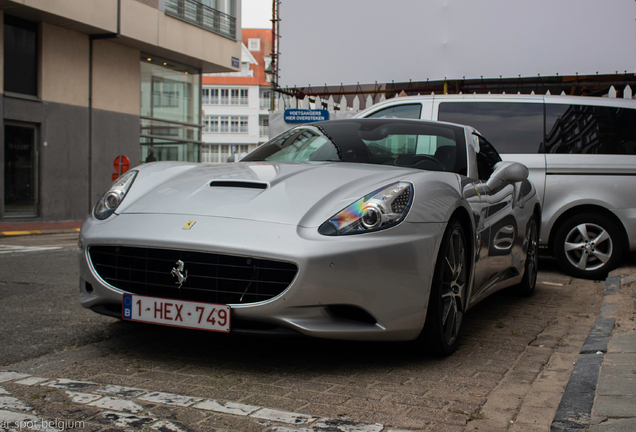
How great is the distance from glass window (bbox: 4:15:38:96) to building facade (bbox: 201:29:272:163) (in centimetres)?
5371

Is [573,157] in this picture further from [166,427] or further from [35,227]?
[35,227]

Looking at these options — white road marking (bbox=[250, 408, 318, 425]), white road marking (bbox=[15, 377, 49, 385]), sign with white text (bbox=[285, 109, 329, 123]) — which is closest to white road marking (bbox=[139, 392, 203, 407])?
white road marking (bbox=[250, 408, 318, 425])

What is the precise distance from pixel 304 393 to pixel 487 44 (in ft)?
37.3

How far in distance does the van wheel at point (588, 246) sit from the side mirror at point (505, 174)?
9.57 ft

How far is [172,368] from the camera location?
3.18 m

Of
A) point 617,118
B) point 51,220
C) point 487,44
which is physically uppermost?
point 487,44

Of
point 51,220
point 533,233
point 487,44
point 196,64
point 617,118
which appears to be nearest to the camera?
point 533,233

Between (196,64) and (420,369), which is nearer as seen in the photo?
(420,369)

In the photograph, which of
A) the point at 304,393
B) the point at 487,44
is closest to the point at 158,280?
the point at 304,393

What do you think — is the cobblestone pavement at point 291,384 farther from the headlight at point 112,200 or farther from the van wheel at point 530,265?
the van wheel at point 530,265

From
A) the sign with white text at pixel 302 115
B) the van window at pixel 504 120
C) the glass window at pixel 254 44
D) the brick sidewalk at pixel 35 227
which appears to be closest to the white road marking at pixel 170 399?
the van window at pixel 504 120

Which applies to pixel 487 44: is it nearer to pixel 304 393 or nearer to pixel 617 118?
pixel 617 118

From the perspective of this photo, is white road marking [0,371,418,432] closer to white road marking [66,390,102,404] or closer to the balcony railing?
white road marking [66,390,102,404]

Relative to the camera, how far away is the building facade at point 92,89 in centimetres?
1677
